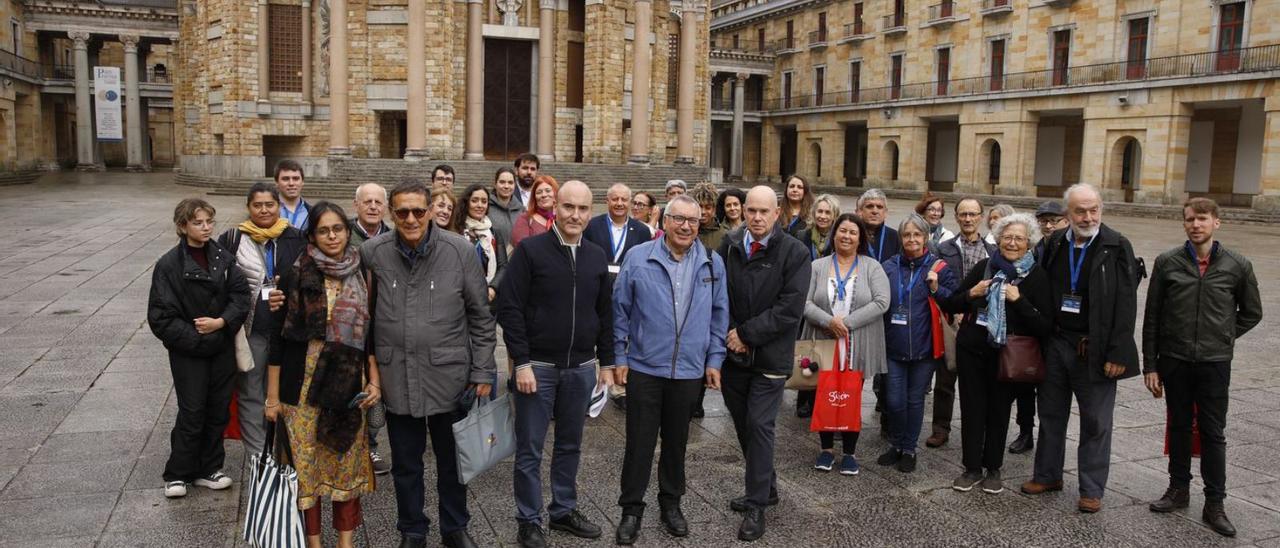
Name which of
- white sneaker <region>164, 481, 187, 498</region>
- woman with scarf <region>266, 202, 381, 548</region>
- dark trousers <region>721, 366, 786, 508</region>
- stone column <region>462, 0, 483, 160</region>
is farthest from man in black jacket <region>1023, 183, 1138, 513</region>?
stone column <region>462, 0, 483, 160</region>

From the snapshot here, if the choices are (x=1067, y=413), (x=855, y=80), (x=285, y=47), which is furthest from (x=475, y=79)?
(x=1067, y=413)

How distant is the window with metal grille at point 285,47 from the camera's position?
32.2 m

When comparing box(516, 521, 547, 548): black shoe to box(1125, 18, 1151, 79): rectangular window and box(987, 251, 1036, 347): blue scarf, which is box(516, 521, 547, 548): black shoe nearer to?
box(987, 251, 1036, 347): blue scarf

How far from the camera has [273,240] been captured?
5.41 metres

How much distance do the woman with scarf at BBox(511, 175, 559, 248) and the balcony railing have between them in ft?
104

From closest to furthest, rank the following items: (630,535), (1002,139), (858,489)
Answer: (630,535) → (858,489) → (1002,139)

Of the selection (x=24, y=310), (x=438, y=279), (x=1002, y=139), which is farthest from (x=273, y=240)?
(x=1002, y=139)

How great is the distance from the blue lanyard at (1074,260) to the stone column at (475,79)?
28293 millimetres

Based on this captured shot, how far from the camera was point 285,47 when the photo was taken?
107 ft

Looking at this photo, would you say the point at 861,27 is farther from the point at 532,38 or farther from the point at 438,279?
the point at 438,279

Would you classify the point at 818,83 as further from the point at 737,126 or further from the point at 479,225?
the point at 479,225

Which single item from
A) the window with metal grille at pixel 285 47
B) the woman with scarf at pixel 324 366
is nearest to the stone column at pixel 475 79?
the window with metal grille at pixel 285 47

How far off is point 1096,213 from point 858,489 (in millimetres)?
2109

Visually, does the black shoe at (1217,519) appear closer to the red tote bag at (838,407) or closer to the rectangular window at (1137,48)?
the red tote bag at (838,407)
